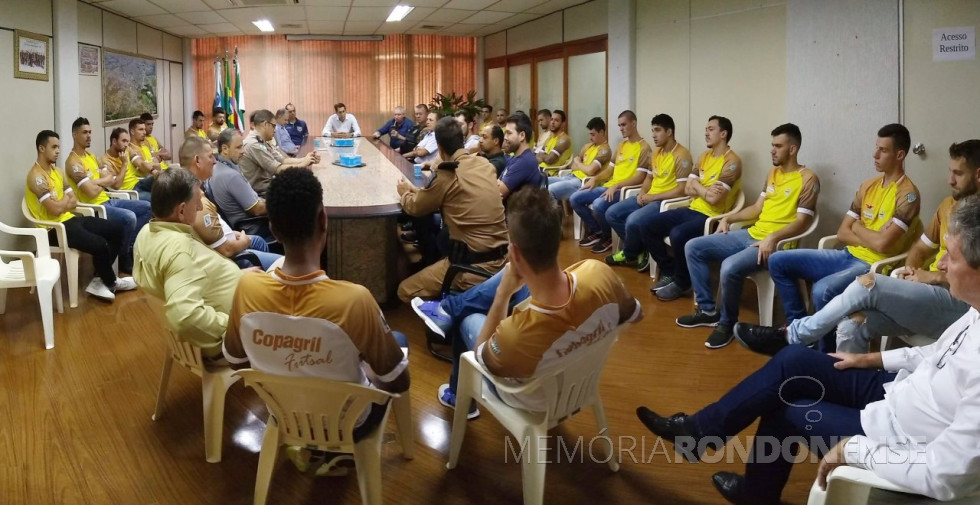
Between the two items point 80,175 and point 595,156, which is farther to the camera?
point 595,156

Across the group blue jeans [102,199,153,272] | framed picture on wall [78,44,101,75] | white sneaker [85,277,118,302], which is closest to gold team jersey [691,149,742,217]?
blue jeans [102,199,153,272]

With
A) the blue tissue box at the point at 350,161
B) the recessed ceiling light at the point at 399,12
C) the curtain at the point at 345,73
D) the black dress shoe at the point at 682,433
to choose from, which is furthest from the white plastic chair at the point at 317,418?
the curtain at the point at 345,73

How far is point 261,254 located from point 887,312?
10.1 feet

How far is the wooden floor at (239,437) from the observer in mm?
2387

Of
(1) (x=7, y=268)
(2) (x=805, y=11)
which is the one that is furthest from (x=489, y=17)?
(1) (x=7, y=268)

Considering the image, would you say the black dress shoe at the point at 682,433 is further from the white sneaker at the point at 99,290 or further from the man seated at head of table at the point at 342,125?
the man seated at head of table at the point at 342,125

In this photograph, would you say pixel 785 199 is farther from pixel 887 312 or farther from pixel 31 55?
A: pixel 31 55

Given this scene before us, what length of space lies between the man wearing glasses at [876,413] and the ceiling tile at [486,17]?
25.3 feet

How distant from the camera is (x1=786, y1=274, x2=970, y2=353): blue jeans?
114 inches

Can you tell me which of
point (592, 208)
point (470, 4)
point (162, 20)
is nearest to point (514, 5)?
point (470, 4)

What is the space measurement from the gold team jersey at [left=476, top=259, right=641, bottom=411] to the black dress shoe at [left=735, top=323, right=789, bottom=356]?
1815 millimetres

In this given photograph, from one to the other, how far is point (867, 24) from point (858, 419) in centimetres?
325

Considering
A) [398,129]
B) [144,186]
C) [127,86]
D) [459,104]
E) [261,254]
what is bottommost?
[261,254]

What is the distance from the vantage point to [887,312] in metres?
3.00
